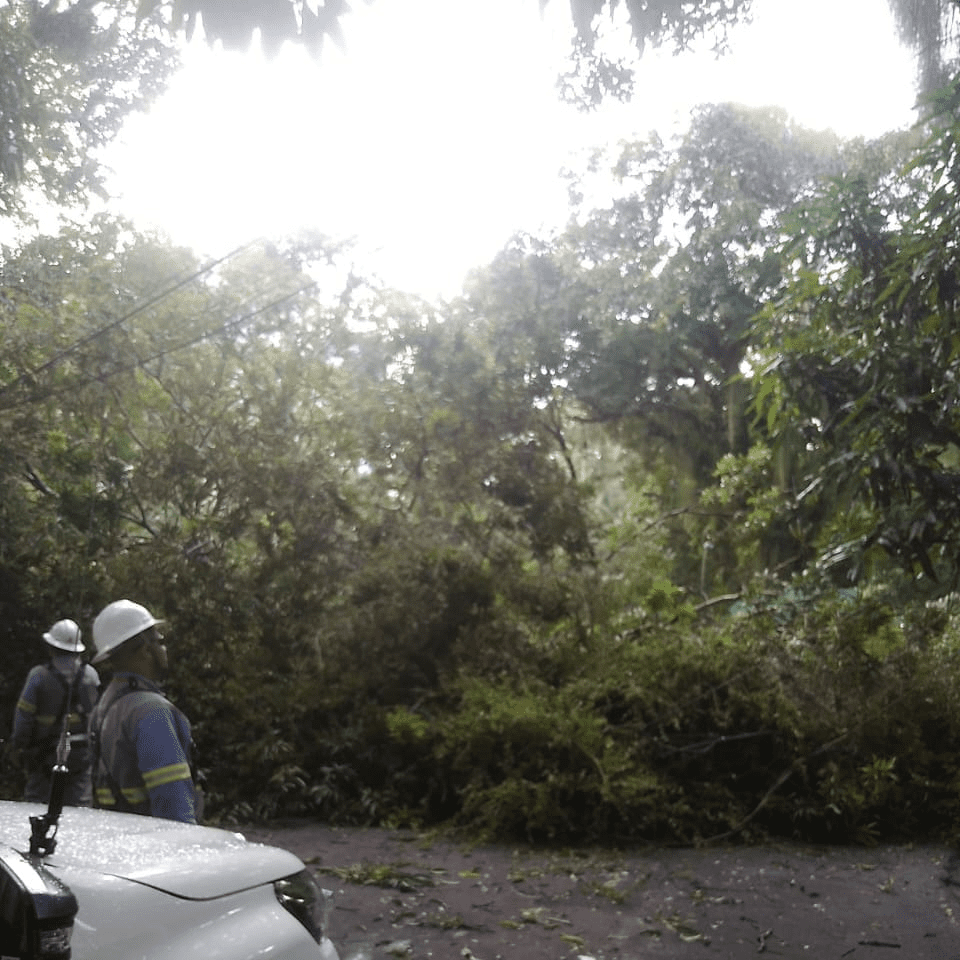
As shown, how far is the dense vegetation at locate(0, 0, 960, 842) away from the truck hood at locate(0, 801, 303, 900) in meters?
6.31

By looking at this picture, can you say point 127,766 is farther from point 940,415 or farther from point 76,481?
point 76,481

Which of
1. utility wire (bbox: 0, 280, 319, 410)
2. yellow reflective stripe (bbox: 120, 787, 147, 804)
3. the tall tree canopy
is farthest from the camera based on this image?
utility wire (bbox: 0, 280, 319, 410)

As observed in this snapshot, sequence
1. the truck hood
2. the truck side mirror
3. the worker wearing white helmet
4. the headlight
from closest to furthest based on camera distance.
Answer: the truck side mirror → the truck hood → the headlight → the worker wearing white helmet

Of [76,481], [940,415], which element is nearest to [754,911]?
[940,415]

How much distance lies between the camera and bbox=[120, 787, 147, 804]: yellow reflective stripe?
4.22 m

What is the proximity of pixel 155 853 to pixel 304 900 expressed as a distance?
0.48 meters

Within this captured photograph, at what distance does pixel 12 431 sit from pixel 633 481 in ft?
44.6

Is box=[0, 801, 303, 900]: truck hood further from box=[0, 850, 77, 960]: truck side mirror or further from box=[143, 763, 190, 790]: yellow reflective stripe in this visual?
box=[143, 763, 190, 790]: yellow reflective stripe

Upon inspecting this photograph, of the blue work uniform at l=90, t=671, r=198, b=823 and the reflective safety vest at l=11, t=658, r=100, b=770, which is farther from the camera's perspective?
the reflective safety vest at l=11, t=658, r=100, b=770

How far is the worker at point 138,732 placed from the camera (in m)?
4.06

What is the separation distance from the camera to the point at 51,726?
7.62m

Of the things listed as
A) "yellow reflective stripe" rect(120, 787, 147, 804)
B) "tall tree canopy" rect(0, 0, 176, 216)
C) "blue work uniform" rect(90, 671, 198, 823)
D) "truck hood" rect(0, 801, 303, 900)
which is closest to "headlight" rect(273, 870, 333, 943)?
"truck hood" rect(0, 801, 303, 900)

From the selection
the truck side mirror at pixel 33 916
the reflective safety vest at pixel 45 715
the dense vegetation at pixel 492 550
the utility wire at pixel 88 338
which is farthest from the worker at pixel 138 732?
the utility wire at pixel 88 338

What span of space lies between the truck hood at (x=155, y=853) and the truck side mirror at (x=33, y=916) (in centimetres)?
18
